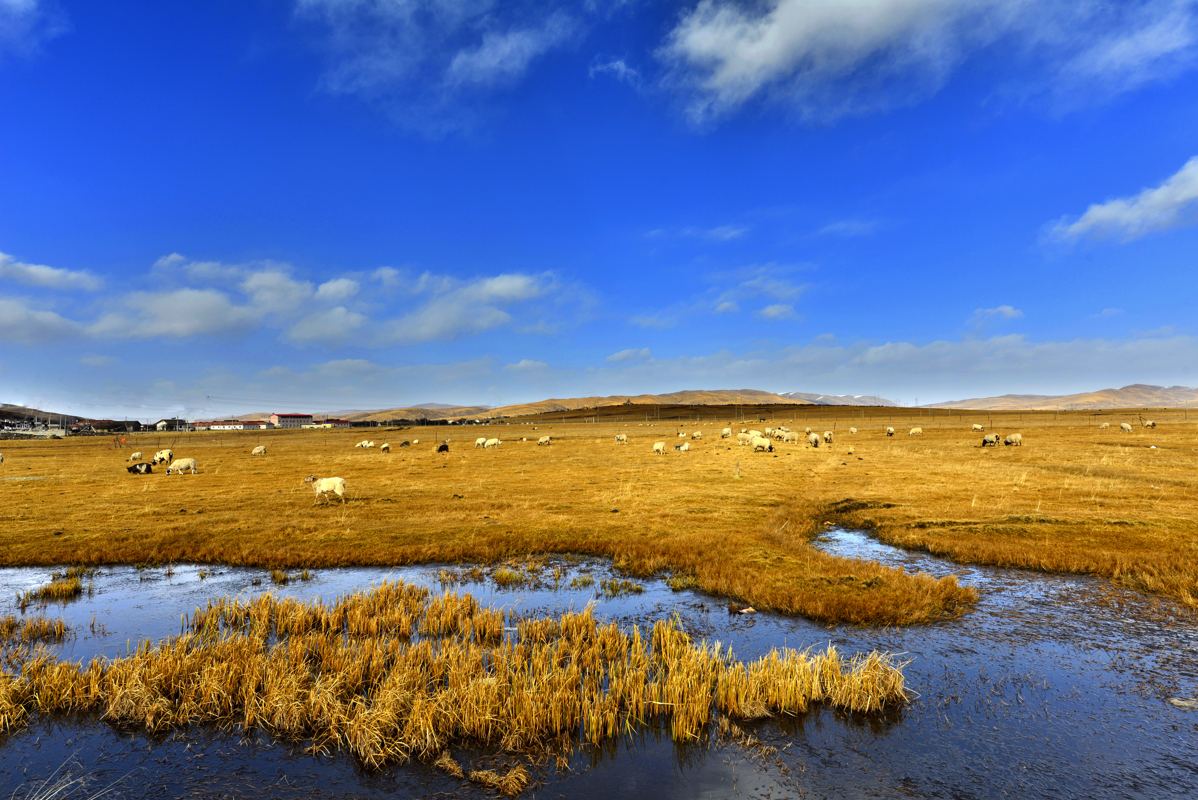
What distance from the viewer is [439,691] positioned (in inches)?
367

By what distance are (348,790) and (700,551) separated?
13.7 metres

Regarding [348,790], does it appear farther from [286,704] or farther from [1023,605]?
[1023,605]

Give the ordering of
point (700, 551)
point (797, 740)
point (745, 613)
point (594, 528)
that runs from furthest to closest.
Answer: point (594, 528)
point (700, 551)
point (745, 613)
point (797, 740)

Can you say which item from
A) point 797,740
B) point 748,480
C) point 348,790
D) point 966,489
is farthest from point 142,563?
point 966,489

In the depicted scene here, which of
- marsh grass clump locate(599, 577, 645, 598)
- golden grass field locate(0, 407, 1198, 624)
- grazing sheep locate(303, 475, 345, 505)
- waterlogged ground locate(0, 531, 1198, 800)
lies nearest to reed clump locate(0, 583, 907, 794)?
waterlogged ground locate(0, 531, 1198, 800)

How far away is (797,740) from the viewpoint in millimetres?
8523

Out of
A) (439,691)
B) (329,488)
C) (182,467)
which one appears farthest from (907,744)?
(182,467)

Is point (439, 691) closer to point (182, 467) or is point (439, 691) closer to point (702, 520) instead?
point (702, 520)

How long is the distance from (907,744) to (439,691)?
6.92 meters

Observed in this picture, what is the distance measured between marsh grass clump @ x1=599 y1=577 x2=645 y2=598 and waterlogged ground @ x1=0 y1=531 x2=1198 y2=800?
3.39 meters

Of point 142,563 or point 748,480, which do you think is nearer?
point 142,563

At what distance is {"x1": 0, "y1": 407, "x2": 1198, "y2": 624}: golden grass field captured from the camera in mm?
16562

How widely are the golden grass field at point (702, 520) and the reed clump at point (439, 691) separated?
4.81 meters

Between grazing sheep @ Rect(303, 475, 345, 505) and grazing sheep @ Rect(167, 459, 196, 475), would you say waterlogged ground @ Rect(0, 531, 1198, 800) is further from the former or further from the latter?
grazing sheep @ Rect(167, 459, 196, 475)
